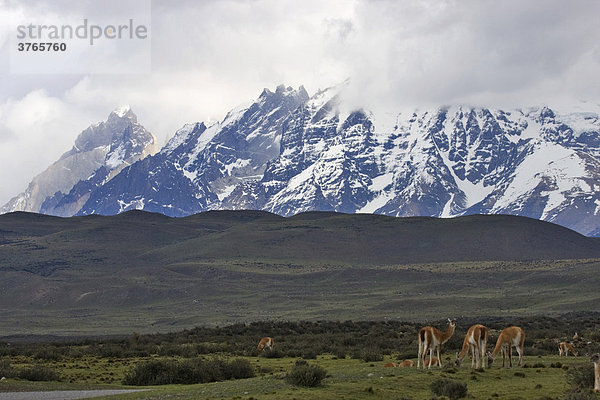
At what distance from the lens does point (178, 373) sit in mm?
35094

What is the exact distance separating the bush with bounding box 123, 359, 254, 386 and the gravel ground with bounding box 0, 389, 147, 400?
8.98ft

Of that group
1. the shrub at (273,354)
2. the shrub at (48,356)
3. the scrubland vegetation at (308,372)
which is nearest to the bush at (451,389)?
the scrubland vegetation at (308,372)

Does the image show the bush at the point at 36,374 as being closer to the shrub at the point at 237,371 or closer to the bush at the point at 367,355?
the shrub at the point at 237,371

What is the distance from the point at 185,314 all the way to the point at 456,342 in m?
91.1

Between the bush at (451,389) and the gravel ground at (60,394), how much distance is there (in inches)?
419

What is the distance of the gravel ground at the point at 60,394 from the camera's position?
29805 mm

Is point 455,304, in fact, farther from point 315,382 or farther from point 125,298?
point 315,382

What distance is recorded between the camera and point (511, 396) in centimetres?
2755

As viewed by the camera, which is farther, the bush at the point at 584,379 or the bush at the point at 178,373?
the bush at the point at 178,373

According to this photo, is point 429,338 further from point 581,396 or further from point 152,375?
point 152,375

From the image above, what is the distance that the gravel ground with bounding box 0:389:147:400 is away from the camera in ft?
97.8

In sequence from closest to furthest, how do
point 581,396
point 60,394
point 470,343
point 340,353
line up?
point 581,396, point 60,394, point 470,343, point 340,353

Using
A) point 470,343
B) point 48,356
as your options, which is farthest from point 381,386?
point 48,356

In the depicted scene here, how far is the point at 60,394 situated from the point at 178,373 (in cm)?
541
